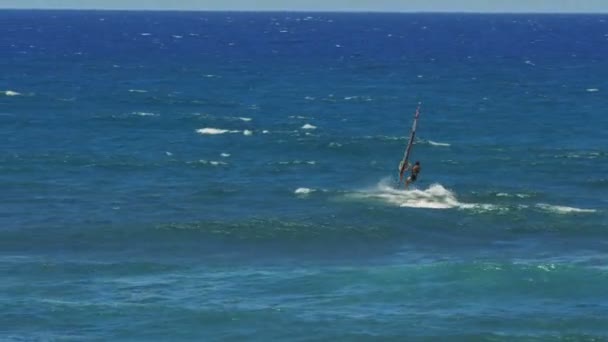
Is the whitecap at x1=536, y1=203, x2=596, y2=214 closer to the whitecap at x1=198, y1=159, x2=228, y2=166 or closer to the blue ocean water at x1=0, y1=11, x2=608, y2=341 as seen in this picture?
the blue ocean water at x1=0, y1=11, x2=608, y2=341

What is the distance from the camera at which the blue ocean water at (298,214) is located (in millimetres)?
49094

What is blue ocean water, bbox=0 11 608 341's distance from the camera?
49.1 metres

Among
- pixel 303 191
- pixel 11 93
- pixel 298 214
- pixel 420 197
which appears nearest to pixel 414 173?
pixel 420 197

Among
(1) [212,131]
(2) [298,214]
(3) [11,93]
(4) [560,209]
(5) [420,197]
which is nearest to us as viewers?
(2) [298,214]

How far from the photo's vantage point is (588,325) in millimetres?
47906

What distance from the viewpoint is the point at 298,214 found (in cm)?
6875

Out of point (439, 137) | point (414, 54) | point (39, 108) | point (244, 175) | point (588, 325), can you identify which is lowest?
point (588, 325)

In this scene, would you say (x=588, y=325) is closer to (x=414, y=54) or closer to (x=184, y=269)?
(x=184, y=269)

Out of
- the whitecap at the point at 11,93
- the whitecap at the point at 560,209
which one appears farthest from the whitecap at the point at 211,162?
the whitecap at the point at 11,93

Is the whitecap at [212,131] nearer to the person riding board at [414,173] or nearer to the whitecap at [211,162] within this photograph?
the whitecap at [211,162]

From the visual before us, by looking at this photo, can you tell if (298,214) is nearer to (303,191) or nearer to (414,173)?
(303,191)

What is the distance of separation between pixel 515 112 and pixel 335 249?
5920cm

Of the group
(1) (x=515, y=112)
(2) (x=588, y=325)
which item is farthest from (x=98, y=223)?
(1) (x=515, y=112)

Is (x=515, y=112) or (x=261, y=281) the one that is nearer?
(x=261, y=281)
